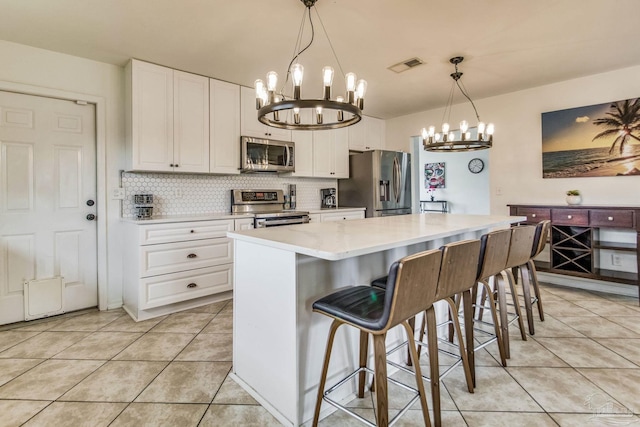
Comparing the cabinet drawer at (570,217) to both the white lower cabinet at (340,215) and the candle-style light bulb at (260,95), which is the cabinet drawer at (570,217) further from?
the candle-style light bulb at (260,95)

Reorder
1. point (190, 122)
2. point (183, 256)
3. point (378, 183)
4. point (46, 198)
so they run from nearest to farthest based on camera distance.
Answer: point (46, 198) < point (183, 256) < point (190, 122) < point (378, 183)

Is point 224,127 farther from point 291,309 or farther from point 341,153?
point 291,309

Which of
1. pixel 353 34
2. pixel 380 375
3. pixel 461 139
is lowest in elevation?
pixel 380 375

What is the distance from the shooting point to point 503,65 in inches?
130

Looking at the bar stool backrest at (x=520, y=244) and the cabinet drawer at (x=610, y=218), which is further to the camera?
the cabinet drawer at (x=610, y=218)

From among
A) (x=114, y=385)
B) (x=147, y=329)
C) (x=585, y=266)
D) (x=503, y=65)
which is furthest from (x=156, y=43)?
(x=585, y=266)

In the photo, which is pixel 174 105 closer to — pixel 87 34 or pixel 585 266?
pixel 87 34

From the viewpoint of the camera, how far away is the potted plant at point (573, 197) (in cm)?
363

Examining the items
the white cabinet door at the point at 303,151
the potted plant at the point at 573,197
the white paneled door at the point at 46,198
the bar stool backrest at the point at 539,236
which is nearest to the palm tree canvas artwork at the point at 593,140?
the potted plant at the point at 573,197

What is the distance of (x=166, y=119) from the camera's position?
323 cm

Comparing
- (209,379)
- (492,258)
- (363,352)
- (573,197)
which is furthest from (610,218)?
(209,379)

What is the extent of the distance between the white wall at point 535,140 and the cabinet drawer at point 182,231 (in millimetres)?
3633

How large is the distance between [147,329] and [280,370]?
5.55ft

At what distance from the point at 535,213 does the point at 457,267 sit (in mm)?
2914
